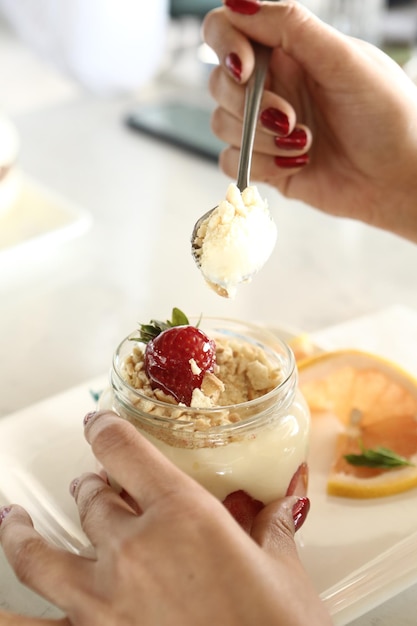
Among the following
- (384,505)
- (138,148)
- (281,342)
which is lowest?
(138,148)

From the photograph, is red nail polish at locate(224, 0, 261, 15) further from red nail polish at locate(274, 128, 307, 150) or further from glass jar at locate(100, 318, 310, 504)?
glass jar at locate(100, 318, 310, 504)

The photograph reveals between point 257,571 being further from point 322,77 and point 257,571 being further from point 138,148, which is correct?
point 138,148

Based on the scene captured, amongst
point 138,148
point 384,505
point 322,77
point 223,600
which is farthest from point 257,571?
point 138,148

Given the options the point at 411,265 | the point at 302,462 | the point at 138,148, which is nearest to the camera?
the point at 302,462

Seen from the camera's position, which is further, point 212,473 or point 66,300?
point 66,300

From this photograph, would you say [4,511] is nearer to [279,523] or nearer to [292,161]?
[279,523]

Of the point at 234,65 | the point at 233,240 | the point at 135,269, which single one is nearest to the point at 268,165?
the point at 234,65

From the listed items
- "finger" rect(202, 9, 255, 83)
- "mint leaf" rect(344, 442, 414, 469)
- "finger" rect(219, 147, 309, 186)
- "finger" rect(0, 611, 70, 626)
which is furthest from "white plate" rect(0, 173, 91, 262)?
"finger" rect(0, 611, 70, 626)
